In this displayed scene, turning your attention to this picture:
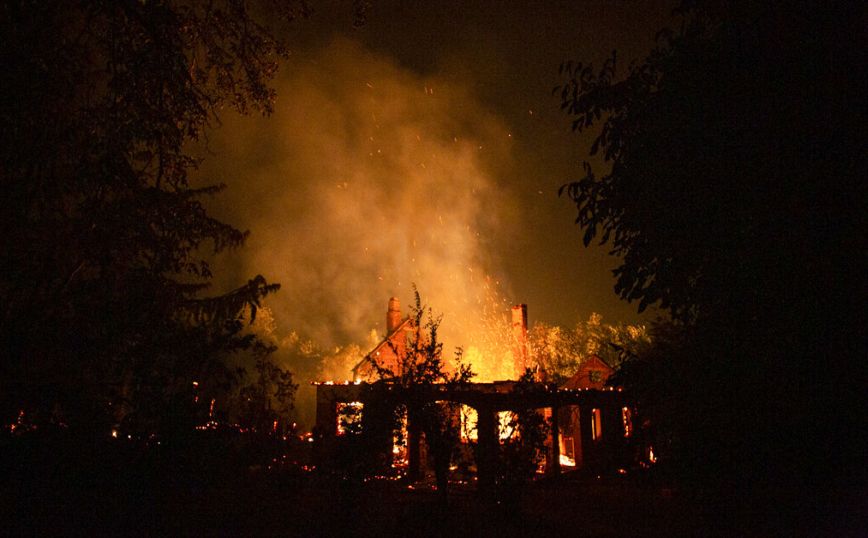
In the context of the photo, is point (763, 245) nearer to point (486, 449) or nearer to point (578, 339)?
point (486, 449)

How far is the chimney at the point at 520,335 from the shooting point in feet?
98.7

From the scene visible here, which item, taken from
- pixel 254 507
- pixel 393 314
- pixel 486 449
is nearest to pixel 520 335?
pixel 393 314

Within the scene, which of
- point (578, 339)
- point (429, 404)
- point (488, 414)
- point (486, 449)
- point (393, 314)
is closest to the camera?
point (429, 404)

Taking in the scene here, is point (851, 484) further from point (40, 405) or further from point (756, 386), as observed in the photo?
point (40, 405)

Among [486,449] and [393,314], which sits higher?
[393,314]

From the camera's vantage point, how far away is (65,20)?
5.27m

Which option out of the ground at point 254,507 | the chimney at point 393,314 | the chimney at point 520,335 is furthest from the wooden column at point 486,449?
the chimney at point 393,314

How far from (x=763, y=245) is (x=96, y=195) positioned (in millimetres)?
7304

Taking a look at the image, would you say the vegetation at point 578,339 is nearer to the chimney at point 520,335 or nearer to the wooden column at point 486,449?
the chimney at point 520,335

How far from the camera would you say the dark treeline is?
3.73 meters

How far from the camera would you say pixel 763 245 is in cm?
396

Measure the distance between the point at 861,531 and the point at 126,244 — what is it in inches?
329

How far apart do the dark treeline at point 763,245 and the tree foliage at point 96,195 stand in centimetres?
585

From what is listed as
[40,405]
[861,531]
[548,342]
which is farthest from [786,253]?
[548,342]
